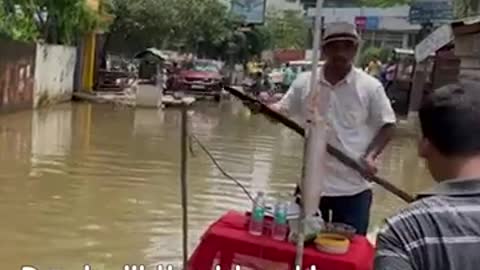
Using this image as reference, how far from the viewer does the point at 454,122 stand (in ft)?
5.44

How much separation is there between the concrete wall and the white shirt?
1389cm

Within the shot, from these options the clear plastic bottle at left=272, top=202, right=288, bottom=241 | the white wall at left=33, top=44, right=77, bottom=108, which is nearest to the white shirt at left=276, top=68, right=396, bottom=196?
the clear plastic bottle at left=272, top=202, right=288, bottom=241

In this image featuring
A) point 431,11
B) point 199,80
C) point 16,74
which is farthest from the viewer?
point 199,80

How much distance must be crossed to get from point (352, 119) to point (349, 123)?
0.02 metres

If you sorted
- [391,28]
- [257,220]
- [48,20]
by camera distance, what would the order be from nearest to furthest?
[257,220], [48,20], [391,28]

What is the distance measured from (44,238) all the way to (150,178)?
3322mm

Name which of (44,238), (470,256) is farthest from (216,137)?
(470,256)

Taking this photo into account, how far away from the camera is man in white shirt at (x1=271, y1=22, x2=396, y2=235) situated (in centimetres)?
393

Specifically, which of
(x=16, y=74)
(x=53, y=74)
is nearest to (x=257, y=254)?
(x=16, y=74)

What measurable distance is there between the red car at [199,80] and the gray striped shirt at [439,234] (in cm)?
2455

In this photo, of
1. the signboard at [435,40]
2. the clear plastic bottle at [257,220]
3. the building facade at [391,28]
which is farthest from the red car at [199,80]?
the clear plastic bottle at [257,220]

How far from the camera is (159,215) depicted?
7.47 metres

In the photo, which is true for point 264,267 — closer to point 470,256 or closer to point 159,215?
point 470,256

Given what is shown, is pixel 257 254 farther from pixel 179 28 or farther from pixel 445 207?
pixel 179 28
